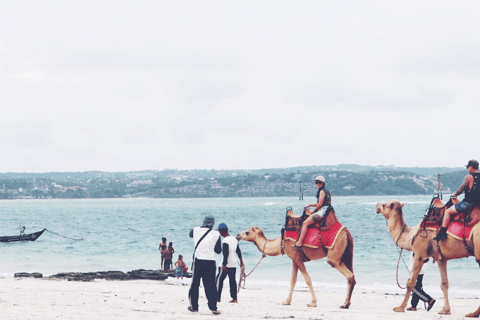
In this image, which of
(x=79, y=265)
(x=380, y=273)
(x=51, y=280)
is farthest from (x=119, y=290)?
(x=79, y=265)

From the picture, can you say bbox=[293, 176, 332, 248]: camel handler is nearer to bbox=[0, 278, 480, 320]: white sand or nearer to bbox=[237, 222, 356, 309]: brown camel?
bbox=[237, 222, 356, 309]: brown camel

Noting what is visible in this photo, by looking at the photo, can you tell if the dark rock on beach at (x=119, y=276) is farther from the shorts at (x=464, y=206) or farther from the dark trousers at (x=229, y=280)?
the shorts at (x=464, y=206)

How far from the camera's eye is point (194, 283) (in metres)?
14.1

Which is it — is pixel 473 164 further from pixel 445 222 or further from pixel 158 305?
pixel 158 305

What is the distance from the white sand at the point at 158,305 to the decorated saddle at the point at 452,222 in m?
1.84

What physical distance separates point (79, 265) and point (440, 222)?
26.2 m

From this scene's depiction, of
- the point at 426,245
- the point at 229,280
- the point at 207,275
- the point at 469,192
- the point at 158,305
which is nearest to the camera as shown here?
the point at 469,192

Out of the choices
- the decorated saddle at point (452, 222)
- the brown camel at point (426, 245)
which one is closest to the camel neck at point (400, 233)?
the brown camel at point (426, 245)

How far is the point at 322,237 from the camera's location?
15.5 meters

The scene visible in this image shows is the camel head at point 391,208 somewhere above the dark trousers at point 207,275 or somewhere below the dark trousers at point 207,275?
above

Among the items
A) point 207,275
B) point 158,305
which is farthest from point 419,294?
point 158,305

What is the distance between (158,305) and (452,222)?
21.3 feet

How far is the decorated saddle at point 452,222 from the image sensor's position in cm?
1392

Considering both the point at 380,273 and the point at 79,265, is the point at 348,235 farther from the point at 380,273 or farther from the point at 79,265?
the point at 79,265
